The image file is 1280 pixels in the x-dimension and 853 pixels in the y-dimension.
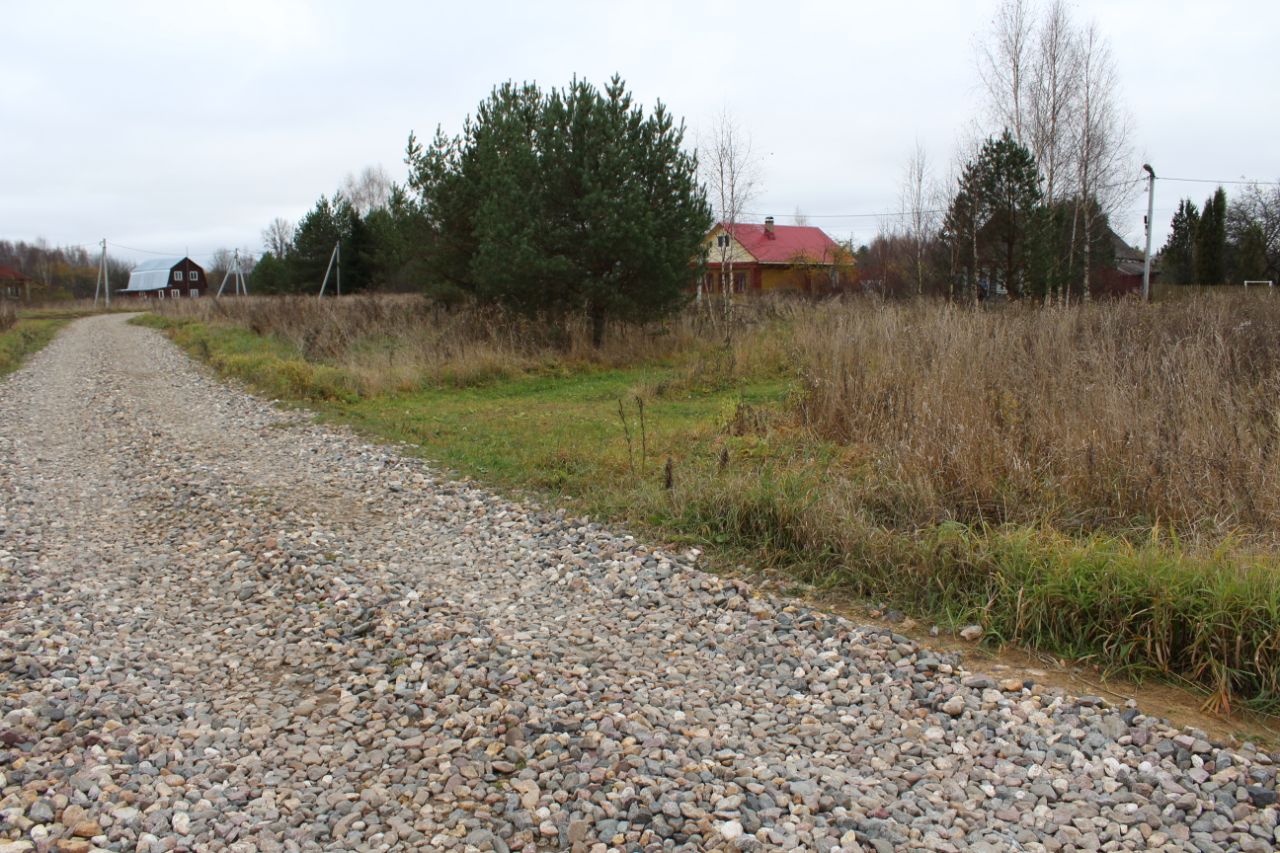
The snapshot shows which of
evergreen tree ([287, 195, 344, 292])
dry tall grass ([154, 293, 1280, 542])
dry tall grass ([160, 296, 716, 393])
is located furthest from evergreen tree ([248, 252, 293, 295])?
dry tall grass ([154, 293, 1280, 542])

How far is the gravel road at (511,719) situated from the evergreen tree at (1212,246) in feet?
152

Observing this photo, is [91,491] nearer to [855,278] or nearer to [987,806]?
[987,806]

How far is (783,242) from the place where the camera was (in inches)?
2039

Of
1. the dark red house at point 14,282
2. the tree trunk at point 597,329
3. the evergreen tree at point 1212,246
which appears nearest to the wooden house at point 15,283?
the dark red house at point 14,282

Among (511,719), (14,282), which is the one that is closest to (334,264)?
→ (14,282)

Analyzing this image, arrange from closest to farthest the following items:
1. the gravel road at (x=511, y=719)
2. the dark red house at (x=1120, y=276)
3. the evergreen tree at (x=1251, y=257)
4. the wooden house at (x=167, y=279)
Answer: the gravel road at (x=511, y=719)
the dark red house at (x=1120, y=276)
the evergreen tree at (x=1251, y=257)
the wooden house at (x=167, y=279)

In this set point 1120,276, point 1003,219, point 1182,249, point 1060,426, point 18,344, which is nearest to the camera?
point 1060,426

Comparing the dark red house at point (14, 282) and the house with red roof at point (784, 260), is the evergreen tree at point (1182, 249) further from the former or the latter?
the dark red house at point (14, 282)

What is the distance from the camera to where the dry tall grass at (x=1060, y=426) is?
5.08 meters

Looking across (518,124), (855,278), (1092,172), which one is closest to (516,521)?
(518,124)

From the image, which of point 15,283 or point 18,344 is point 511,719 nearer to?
point 18,344

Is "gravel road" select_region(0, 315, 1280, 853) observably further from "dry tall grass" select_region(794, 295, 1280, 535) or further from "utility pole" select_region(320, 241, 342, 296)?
"utility pole" select_region(320, 241, 342, 296)

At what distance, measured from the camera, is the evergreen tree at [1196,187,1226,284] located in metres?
42.3

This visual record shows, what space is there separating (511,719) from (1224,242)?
164 ft
